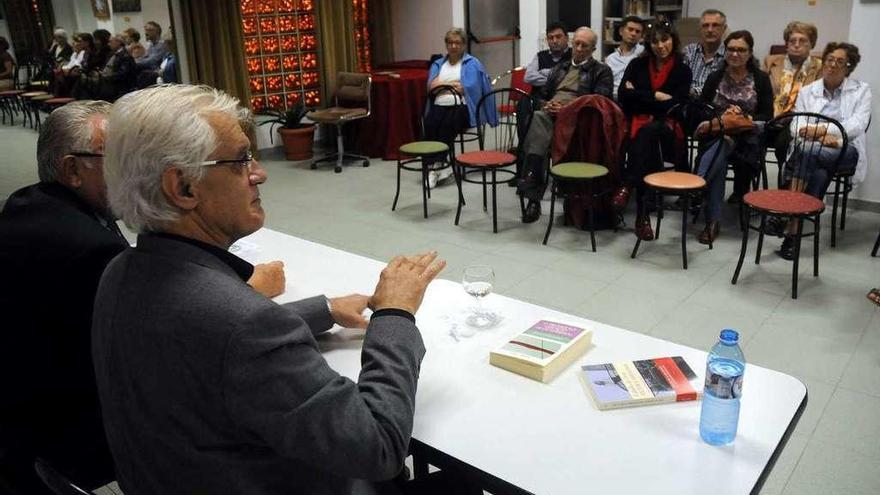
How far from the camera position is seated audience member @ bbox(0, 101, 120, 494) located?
148 cm

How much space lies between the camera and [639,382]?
1.39m

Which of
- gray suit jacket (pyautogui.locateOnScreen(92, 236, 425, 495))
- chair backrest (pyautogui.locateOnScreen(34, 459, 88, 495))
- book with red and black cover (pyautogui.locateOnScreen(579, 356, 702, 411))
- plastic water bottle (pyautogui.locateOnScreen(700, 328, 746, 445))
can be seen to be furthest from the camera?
book with red and black cover (pyautogui.locateOnScreen(579, 356, 702, 411))

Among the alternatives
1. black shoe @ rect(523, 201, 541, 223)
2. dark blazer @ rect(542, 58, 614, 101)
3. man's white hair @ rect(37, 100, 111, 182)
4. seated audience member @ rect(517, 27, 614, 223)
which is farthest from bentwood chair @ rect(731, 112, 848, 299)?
man's white hair @ rect(37, 100, 111, 182)

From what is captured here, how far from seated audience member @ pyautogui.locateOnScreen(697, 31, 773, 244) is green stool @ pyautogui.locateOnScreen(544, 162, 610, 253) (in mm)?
625

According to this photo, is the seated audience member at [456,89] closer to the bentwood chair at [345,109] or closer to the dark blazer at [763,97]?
the bentwood chair at [345,109]

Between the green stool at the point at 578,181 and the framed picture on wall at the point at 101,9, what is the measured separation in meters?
4.07

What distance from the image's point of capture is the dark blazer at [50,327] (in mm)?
1485

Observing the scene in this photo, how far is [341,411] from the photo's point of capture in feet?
3.36

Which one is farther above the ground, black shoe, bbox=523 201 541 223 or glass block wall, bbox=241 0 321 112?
glass block wall, bbox=241 0 321 112

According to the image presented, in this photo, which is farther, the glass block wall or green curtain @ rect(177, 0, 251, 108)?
the glass block wall

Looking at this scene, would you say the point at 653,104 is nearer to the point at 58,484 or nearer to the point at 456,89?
→ the point at 456,89

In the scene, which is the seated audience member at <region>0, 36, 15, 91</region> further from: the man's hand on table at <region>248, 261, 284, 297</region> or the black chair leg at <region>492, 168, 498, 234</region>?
the man's hand on table at <region>248, 261, 284, 297</region>

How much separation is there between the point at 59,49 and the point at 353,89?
246 cm

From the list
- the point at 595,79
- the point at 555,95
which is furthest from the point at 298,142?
the point at 595,79
